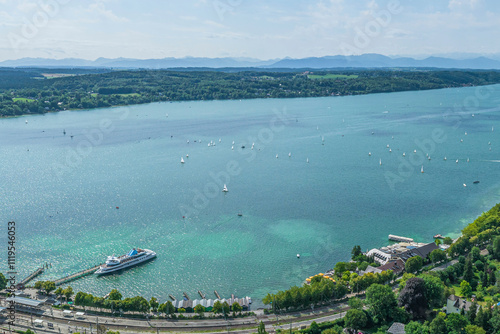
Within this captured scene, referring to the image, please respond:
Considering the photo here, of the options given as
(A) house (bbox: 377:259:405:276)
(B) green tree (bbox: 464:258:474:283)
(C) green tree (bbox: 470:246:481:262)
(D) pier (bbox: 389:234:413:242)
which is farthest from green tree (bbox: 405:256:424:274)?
(D) pier (bbox: 389:234:413:242)

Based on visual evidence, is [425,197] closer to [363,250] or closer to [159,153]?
[363,250]

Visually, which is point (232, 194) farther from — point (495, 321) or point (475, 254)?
point (495, 321)

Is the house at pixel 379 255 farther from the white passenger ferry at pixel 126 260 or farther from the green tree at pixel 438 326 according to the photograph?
the white passenger ferry at pixel 126 260

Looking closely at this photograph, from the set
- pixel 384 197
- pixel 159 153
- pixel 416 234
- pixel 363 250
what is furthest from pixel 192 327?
pixel 159 153

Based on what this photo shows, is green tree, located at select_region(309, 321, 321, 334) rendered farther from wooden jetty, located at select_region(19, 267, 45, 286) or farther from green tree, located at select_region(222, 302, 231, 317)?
wooden jetty, located at select_region(19, 267, 45, 286)

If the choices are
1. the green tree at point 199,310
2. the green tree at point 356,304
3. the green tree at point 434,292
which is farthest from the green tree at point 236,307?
the green tree at point 434,292

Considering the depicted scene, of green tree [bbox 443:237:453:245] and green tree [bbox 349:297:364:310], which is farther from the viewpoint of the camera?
green tree [bbox 443:237:453:245]

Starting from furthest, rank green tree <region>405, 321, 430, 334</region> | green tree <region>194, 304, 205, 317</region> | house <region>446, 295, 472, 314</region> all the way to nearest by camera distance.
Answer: green tree <region>194, 304, 205, 317</region> → house <region>446, 295, 472, 314</region> → green tree <region>405, 321, 430, 334</region>
